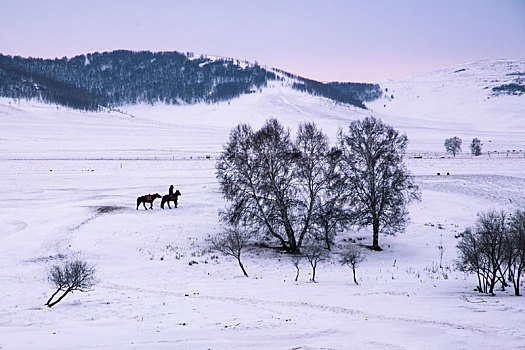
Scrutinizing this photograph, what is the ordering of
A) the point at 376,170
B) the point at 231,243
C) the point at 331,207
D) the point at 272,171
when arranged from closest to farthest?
the point at 231,243 → the point at 272,171 → the point at 331,207 → the point at 376,170

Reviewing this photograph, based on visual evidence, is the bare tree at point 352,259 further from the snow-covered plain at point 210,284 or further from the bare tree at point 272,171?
the bare tree at point 272,171

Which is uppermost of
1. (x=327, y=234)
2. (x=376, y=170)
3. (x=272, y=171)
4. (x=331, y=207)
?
(x=376, y=170)

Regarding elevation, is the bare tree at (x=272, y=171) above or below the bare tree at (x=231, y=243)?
above

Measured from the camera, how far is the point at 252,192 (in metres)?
29.0

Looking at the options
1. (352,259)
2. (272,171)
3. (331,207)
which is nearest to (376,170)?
(331,207)

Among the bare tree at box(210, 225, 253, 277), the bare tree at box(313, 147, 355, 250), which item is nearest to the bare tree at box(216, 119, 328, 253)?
the bare tree at box(313, 147, 355, 250)

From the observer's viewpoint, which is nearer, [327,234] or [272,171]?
[272,171]

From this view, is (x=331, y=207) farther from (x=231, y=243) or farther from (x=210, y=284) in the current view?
(x=210, y=284)

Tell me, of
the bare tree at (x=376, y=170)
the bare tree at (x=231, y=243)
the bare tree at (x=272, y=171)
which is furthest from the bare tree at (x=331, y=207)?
the bare tree at (x=231, y=243)

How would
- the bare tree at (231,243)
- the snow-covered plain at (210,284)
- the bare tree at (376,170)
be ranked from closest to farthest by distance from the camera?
the snow-covered plain at (210,284)
the bare tree at (231,243)
the bare tree at (376,170)

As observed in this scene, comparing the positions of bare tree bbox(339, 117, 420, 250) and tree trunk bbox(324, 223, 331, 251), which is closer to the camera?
tree trunk bbox(324, 223, 331, 251)

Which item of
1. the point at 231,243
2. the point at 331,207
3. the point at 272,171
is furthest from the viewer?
the point at 331,207

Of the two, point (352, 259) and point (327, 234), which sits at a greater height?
point (352, 259)

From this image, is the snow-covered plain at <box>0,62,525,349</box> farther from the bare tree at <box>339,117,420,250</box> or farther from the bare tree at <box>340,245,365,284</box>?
the bare tree at <box>339,117,420,250</box>
